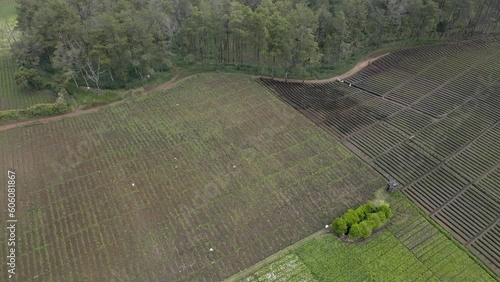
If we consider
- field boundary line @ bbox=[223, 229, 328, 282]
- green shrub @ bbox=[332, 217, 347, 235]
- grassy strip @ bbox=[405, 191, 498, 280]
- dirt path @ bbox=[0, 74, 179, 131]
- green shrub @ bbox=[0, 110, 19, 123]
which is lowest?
A: field boundary line @ bbox=[223, 229, 328, 282]

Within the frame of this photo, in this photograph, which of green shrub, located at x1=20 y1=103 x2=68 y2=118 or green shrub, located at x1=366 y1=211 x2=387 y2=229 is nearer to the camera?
green shrub, located at x1=366 y1=211 x2=387 y2=229

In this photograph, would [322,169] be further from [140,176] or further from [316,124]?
[140,176]

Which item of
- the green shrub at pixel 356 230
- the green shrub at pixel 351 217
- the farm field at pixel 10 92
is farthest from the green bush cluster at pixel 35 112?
the green shrub at pixel 356 230

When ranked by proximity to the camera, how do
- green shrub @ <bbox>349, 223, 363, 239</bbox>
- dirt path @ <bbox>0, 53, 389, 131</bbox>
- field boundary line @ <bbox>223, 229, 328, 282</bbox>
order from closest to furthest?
field boundary line @ <bbox>223, 229, 328, 282</bbox> → green shrub @ <bbox>349, 223, 363, 239</bbox> → dirt path @ <bbox>0, 53, 389, 131</bbox>

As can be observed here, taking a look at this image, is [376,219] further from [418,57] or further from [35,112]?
[35,112]

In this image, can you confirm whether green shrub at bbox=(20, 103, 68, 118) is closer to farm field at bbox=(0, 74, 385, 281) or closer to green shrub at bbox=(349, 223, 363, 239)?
farm field at bbox=(0, 74, 385, 281)

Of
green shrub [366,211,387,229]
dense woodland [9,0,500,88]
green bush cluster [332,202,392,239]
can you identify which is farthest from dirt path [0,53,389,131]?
green shrub [366,211,387,229]

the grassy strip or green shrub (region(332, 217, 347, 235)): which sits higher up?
green shrub (region(332, 217, 347, 235))

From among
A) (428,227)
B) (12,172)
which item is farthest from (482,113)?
(12,172)
